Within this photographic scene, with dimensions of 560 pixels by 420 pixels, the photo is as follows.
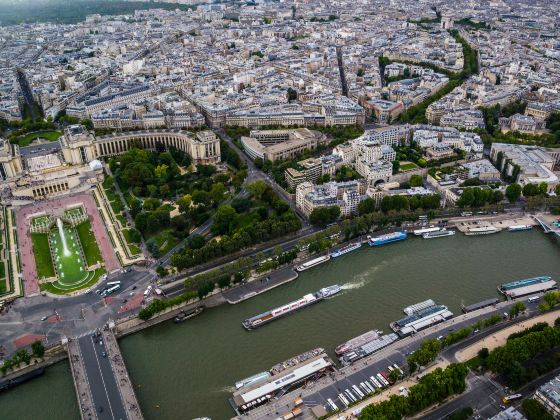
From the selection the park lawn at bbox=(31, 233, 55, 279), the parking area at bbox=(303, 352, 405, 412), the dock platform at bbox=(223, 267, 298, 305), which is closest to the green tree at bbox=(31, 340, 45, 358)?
the park lawn at bbox=(31, 233, 55, 279)

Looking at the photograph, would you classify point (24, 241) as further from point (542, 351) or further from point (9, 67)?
point (9, 67)

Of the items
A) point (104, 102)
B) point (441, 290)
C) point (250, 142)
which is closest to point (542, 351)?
point (441, 290)

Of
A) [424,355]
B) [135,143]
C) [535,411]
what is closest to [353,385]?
[424,355]

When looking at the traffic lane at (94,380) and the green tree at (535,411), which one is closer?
the green tree at (535,411)

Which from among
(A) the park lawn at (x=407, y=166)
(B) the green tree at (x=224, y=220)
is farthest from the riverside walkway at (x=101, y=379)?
(A) the park lawn at (x=407, y=166)

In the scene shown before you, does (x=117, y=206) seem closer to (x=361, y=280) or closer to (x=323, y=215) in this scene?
(x=323, y=215)

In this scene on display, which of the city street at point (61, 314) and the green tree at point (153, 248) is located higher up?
the green tree at point (153, 248)

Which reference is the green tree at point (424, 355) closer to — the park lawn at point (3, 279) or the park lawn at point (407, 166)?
the park lawn at point (407, 166)
